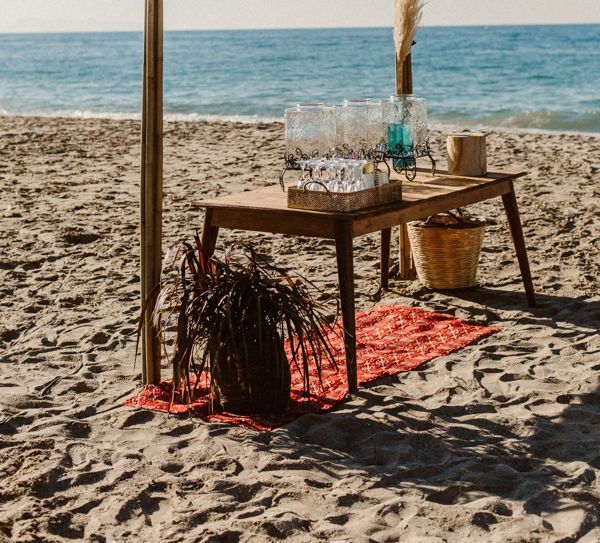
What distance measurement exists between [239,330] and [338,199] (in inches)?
25.6

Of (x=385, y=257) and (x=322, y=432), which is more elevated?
(x=385, y=257)

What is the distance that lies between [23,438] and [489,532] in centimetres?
166

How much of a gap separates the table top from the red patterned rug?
0.62m

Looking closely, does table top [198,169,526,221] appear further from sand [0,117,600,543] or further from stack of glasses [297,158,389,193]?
sand [0,117,600,543]

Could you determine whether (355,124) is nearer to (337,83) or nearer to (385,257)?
(385,257)

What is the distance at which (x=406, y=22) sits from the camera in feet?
15.5

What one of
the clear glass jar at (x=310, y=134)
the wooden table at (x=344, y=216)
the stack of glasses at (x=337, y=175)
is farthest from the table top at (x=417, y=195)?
the clear glass jar at (x=310, y=134)

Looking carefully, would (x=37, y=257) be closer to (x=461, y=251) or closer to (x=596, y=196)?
(x=461, y=251)

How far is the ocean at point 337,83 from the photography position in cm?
1833

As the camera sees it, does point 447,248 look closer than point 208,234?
No

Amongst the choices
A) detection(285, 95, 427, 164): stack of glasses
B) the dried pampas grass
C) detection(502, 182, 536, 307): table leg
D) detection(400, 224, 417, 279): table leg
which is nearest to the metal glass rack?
detection(285, 95, 427, 164): stack of glasses

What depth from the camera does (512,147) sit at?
10.8 metres

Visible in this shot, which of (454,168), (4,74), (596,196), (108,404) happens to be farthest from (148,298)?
(4,74)

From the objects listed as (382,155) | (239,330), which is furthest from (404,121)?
(239,330)
